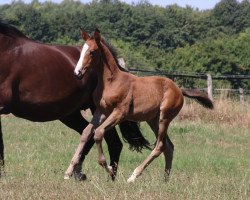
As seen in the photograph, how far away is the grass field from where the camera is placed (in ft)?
17.8

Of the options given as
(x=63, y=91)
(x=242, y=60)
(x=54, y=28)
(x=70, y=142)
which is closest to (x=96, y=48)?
(x=63, y=91)

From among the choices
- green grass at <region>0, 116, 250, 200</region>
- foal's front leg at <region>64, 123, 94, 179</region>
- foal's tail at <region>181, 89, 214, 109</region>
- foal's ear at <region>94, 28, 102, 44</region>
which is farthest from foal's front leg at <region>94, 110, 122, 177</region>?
foal's tail at <region>181, 89, 214, 109</region>

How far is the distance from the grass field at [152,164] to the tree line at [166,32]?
31752 mm

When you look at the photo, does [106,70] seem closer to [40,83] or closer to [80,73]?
[80,73]

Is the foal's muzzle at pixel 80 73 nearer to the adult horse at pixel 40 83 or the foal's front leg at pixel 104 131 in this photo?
the foal's front leg at pixel 104 131

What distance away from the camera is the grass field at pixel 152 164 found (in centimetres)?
543

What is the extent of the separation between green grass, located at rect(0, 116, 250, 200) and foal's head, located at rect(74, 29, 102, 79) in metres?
1.14

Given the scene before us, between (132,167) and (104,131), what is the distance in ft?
8.71

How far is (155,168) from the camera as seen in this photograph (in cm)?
902

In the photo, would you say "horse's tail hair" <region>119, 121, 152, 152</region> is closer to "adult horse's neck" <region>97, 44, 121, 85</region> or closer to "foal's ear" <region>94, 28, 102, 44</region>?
"adult horse's neck" <region>97, 44, 121, 85</region>

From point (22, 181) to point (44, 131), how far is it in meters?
7.14

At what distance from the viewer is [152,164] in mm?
9508

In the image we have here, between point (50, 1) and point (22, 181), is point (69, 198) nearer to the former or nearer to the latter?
point (22, 181)

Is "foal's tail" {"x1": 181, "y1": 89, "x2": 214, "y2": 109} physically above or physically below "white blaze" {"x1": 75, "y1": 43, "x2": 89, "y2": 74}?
below
